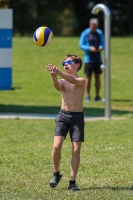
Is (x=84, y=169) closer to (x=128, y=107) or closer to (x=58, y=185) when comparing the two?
(x=58, y=185)

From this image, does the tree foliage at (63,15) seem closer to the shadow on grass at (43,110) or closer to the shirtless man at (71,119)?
the shadow on grass at (43,110)

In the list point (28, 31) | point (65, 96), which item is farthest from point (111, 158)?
point (28, 31)

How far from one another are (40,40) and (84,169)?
2.04 m

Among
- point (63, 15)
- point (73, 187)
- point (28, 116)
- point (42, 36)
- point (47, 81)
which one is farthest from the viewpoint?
point (63, 15)

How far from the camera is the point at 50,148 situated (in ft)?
35.2

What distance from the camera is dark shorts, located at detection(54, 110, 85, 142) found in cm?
784

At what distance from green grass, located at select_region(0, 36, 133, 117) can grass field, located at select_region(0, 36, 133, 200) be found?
3cm

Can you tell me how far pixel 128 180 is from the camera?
8.38m

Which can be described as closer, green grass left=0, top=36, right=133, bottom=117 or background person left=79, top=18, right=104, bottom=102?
green grass left=0, top=36, right=133, bottom=117

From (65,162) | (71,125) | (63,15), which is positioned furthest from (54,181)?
(63,15)

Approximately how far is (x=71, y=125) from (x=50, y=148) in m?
2.92

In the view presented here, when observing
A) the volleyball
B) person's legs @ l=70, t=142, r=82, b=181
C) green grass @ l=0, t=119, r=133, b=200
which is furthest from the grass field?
the volleyball

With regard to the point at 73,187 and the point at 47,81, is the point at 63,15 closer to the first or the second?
the point at 47,81

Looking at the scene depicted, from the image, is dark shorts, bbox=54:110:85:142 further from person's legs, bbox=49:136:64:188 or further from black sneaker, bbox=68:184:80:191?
black sneaker, bbox=68:184:80:191
